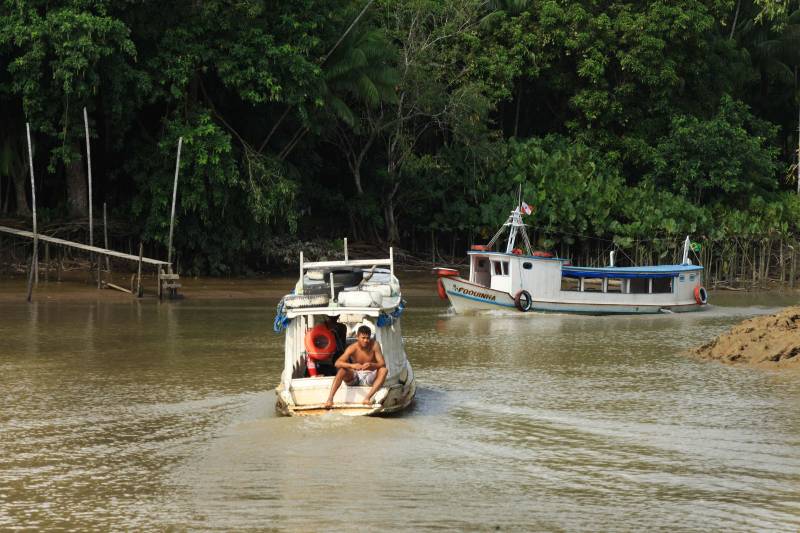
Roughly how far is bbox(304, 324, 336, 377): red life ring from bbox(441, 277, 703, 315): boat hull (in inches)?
555

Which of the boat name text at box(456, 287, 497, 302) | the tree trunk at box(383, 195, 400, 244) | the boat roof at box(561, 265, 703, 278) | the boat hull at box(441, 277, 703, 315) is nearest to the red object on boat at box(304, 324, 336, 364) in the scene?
the boat hull at box(441, 277, 703, 315)

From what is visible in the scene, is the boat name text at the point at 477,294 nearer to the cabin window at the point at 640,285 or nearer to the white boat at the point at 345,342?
the cabin window at the point at 640,285

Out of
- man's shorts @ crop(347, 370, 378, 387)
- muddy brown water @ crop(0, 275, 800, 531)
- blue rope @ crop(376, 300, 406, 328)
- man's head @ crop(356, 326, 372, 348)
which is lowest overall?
muddy brown water @ crop(0, 275, 800, 531)

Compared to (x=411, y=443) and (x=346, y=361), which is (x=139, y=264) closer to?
(x=346, y=361)

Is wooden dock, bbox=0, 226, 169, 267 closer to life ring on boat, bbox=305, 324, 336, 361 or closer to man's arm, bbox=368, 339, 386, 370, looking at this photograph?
life ring on boat, bbox=305, 324, 336, 361

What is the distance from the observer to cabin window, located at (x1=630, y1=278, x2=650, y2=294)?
2970 cm

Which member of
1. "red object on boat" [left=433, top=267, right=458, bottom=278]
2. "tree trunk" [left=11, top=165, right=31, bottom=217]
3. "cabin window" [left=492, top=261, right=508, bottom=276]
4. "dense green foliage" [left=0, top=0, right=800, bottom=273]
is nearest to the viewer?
"red object on boat" [left=433, top=267, right=458, bottom=278]

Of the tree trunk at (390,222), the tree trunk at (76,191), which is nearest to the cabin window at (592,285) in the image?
the tree trunk at (390,222)

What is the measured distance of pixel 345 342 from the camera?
1439 cm

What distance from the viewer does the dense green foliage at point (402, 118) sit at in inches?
1176

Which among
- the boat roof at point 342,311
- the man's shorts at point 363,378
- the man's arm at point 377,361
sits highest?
the boat roof at point 342,311

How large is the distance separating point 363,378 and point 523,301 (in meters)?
15.7

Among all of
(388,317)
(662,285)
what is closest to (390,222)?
(662,285)

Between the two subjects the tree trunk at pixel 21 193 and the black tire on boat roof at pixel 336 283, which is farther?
the tree trunk at pixel 21 193
